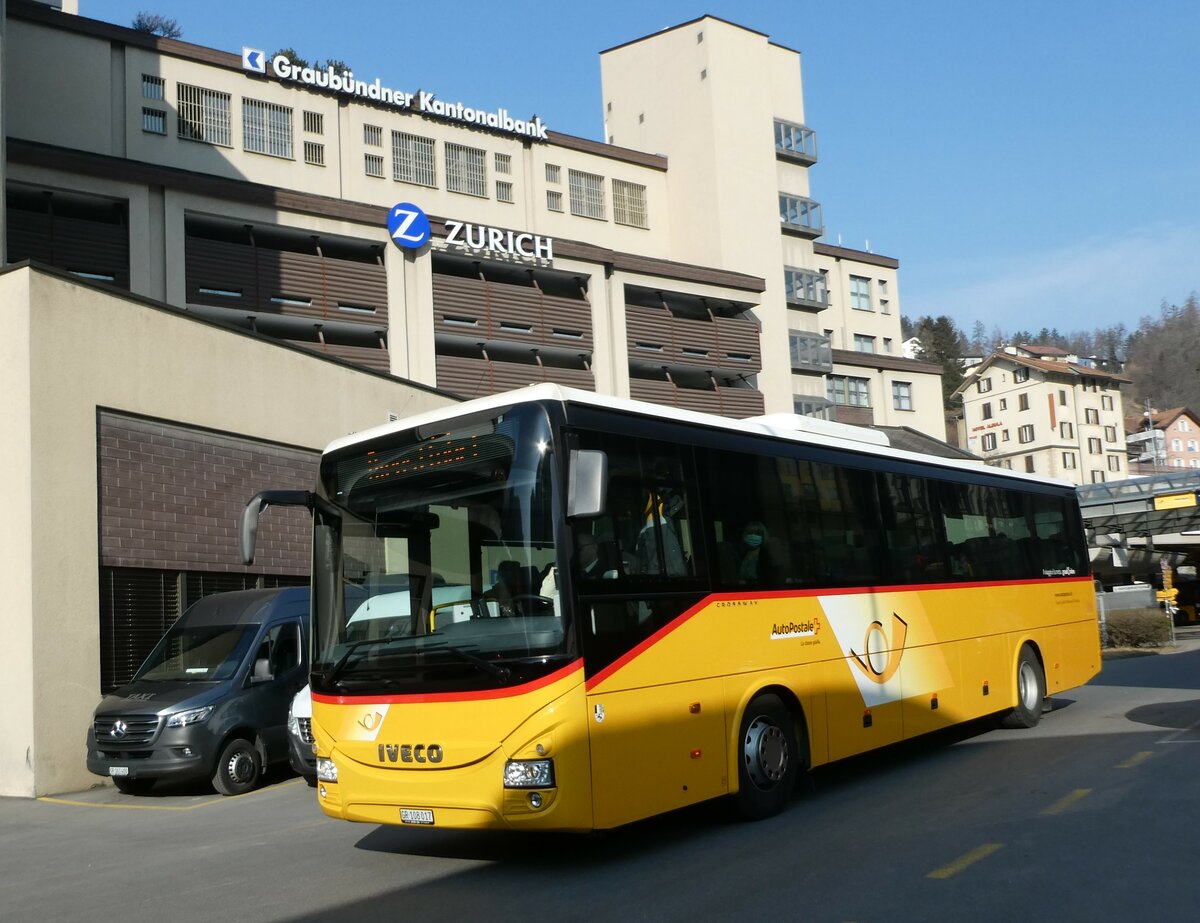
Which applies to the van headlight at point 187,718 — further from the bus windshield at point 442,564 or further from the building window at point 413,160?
the building window at point 413,160

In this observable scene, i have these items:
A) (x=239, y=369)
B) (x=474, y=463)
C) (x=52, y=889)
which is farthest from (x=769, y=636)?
(x=239, y=369)

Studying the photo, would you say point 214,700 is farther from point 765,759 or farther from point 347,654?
point 765,759

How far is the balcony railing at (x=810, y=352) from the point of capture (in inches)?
2308

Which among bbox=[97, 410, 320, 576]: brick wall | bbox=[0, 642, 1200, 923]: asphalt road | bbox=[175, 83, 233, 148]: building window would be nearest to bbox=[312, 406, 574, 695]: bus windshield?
bbox=[0, 642, 1200, 923]: asphalt road

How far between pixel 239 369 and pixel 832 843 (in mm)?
13490

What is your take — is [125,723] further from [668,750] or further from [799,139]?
[799,139]

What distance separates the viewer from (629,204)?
50875mm

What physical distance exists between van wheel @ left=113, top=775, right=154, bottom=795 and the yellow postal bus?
23.1ft

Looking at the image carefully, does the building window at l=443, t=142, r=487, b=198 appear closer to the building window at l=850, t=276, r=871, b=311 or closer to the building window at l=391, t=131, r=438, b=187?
the building window at l=391, t=131, r=438, b=187

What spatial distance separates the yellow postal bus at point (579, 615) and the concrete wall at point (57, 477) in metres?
7.44

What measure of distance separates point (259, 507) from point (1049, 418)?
9534 centimetres

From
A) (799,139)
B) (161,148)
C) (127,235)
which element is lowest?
(127,235)

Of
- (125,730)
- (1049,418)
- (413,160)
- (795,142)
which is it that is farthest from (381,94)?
(1049,418)

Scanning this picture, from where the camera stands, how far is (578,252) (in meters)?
43.9
